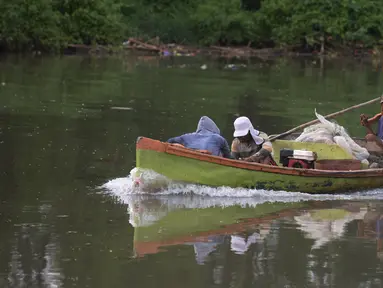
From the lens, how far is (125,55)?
46.6 metres

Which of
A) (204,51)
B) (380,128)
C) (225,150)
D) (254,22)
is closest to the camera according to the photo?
(225,150)

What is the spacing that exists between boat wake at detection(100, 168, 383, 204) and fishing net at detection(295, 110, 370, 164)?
1.02m

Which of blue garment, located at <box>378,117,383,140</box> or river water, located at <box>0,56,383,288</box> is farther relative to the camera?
blue garment, located at <box>378,117,383,140</box>

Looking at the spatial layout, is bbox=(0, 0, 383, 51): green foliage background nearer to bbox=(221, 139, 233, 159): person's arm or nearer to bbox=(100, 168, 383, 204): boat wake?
bbox=(221, 139, 233, 159): person's arm

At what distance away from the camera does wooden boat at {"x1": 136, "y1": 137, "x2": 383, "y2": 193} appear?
1248cm

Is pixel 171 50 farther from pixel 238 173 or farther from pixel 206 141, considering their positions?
Result: pixel 238 173

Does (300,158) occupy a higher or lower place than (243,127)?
lower

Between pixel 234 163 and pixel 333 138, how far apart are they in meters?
2.03

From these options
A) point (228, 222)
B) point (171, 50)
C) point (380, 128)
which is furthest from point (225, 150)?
point (171, 50)

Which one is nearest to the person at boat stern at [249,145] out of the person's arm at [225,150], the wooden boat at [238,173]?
the person's arm at [225,150]

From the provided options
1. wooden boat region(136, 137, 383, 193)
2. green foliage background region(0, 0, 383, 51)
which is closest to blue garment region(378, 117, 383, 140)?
wooden boat region(136, 137, 383, 193)

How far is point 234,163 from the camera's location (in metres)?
12.6

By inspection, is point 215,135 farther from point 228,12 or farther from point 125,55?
point 228,12

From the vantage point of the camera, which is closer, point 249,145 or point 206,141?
point 206,141
